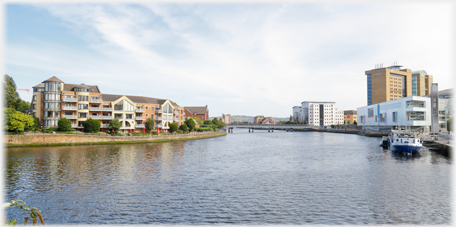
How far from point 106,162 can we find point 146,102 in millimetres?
57550

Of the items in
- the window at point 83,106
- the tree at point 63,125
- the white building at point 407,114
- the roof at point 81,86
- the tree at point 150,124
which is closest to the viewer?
the tree at point 63,125

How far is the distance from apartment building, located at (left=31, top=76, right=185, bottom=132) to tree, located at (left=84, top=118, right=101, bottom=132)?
5.69 meters

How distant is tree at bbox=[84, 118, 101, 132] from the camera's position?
254ft

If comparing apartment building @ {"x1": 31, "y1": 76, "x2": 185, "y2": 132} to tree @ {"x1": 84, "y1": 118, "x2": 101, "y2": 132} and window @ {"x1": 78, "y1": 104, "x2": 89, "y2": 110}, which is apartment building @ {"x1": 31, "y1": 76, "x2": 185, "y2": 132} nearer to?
window @ {"x1": 78, "y1": 104, "x2": 89, "y2": 110}

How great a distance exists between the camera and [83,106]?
277 ft

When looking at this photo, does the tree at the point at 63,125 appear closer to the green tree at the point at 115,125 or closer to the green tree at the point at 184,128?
the green tree at the point at 115,125

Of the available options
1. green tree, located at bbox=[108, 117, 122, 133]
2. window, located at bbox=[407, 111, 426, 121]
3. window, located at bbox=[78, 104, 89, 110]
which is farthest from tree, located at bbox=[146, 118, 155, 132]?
window, located at bbox=[407, 111, 426, 121]

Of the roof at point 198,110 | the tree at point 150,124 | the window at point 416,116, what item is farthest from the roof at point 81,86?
the window at point 416,116

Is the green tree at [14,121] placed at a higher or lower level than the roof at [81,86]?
lower

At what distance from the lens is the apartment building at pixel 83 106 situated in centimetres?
8056

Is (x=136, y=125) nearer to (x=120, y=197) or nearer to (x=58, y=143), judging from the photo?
(x=58, y=143)

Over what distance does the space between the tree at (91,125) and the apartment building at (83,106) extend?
5691mm

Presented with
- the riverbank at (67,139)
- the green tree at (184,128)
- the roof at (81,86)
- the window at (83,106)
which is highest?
the roof at (81,86)

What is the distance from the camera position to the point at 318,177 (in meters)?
33.9
